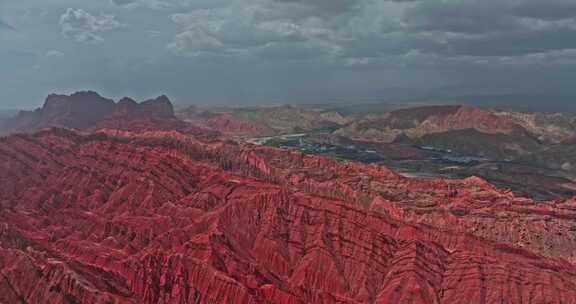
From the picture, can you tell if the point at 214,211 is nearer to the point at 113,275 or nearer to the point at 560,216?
the point at 113,275

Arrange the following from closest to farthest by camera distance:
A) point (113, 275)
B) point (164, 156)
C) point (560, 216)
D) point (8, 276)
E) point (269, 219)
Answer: point (8, 276) → point (113, 275) → point (269, 219) → point (560, 216) → point (164, 156)

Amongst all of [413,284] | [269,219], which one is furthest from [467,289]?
[269,219]

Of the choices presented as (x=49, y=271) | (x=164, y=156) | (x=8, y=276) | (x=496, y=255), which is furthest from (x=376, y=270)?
(x=164, y=156)

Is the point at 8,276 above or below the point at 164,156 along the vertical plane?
below

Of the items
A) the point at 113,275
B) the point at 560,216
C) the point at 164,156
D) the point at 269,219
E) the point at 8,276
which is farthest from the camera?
the point at 164,156

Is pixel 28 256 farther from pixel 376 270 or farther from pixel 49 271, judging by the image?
pixel 376 270

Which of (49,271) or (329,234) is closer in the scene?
(49,271)
